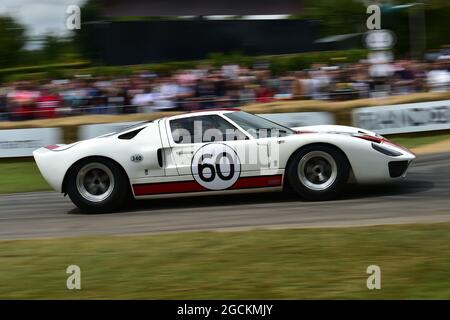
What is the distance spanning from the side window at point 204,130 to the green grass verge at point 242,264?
6.22 feet

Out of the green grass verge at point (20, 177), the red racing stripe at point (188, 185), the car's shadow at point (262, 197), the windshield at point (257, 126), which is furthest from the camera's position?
the green grass verge at point (20, 177)

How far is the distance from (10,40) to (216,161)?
44693mm

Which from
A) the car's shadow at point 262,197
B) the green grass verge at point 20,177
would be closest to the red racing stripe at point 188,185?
the car's shadow at point 262,197

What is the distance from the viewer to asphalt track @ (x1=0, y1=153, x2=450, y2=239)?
7070mm

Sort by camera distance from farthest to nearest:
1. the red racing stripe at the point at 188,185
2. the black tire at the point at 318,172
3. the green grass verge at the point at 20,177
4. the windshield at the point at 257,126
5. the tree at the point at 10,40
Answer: the tree at the point at 10,40
the green grass verge at the point at 20,177
the windshield at the point at 257,126
the red racing stripe at the point at 188,185
the black tire at the point at 318,172

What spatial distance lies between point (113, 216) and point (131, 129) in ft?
3.66

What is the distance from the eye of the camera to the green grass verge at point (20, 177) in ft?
37.9

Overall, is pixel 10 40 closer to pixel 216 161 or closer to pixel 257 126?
pixel 257 126

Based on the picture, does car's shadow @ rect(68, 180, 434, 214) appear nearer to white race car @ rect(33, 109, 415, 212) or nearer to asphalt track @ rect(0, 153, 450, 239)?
asphalt track @ rect(0, 153, 450, 239)

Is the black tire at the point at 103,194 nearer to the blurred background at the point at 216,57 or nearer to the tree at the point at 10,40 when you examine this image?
the blurred background at the point at 216,57

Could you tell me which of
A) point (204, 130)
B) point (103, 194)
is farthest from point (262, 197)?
point (103, 194)

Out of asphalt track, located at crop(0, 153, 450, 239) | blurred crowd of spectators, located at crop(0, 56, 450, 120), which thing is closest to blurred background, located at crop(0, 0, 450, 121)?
blurred crowd of spectators, located at crop(0, 56, 450, 120)

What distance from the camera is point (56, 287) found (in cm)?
513

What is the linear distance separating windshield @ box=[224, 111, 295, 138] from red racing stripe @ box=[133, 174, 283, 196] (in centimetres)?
53
